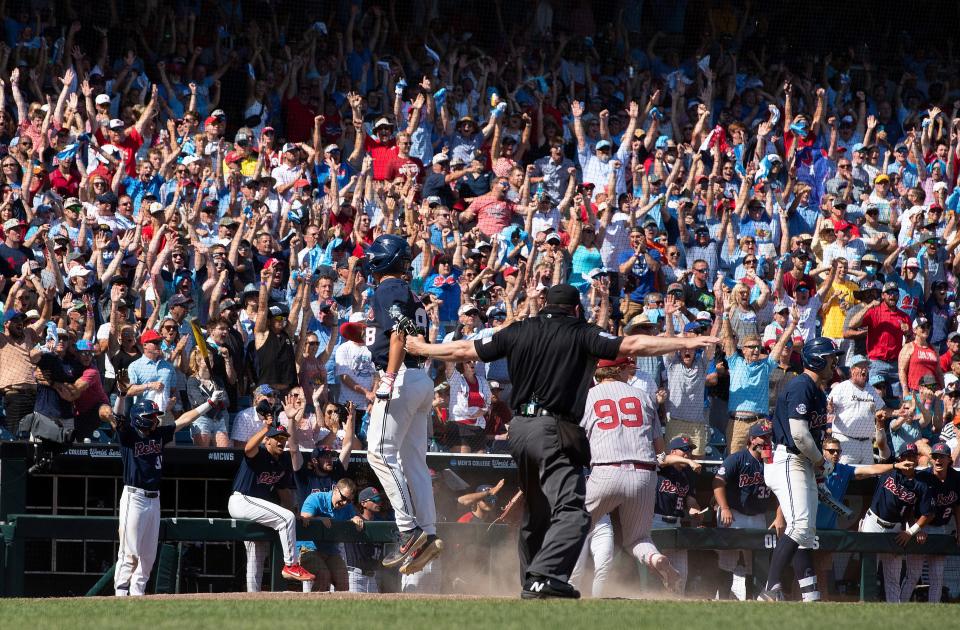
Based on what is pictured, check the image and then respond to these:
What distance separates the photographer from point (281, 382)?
11711 mm

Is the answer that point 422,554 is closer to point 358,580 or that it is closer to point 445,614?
point 445,614

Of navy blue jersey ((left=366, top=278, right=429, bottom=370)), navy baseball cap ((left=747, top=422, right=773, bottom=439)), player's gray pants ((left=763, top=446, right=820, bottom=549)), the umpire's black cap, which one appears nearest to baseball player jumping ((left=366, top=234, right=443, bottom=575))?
navy blue jersey ((left=366, top=278, right=429, bottom=370))

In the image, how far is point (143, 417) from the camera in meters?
10.0

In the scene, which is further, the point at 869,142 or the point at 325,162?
the point at 869,142

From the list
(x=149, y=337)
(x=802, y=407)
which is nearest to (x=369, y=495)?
(x=149, y=337)

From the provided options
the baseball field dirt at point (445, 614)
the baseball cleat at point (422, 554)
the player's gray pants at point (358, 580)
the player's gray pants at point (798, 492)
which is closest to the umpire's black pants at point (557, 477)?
the baseball field dirt at point (445, 614)

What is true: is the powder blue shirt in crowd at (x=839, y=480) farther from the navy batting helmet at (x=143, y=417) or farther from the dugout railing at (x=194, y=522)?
the navy batting helmet at (x=143, y=417)

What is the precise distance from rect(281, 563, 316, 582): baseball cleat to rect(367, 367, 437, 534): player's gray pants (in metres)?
2.19

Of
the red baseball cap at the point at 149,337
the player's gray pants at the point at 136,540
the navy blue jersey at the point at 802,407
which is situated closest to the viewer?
the navy blue jersey at the point at 802,407

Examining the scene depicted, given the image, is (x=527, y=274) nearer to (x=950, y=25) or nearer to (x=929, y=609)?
(x=929, y=609)

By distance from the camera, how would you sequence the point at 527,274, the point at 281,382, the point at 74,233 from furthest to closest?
the point at 527,274 < the point at 74,233 < the point at 281,382

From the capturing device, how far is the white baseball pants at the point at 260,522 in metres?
9.99

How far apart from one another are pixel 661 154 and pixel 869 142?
341 centimetres

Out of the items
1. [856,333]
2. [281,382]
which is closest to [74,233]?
[281,382]
